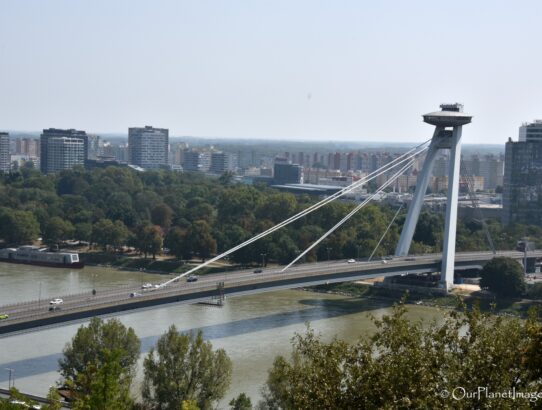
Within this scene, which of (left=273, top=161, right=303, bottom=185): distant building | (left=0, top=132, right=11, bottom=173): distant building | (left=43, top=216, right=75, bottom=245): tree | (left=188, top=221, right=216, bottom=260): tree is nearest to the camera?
(left=188, top=221, right=216, bottom=260): tree

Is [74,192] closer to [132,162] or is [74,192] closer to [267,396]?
[132,162]

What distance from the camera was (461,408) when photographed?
132 inches

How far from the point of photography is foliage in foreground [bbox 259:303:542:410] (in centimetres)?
344

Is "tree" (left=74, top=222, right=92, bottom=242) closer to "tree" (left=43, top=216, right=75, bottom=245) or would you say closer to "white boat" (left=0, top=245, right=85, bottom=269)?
"tree" (left=43, top=216, right=75, bottom=245)

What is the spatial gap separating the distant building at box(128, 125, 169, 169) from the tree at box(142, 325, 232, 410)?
34.8m

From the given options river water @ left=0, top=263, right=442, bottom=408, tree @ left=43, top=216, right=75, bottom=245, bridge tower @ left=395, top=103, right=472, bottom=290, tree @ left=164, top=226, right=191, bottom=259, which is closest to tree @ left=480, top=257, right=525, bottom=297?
bridge tower @ left=395, top=103, right=472, bottom=290

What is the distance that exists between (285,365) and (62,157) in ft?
105

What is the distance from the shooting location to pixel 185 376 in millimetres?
7062

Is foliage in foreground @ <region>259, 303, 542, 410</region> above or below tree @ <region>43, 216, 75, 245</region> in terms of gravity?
above

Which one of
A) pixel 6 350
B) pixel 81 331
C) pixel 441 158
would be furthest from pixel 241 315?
pixel 441 158

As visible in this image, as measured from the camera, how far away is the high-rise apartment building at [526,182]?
21.3 metres

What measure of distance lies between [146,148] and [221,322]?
31824 millimetres

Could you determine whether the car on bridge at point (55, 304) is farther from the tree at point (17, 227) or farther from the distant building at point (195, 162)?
the distant building at point (195, 162)

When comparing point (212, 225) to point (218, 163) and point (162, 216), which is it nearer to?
point (162, 216)
